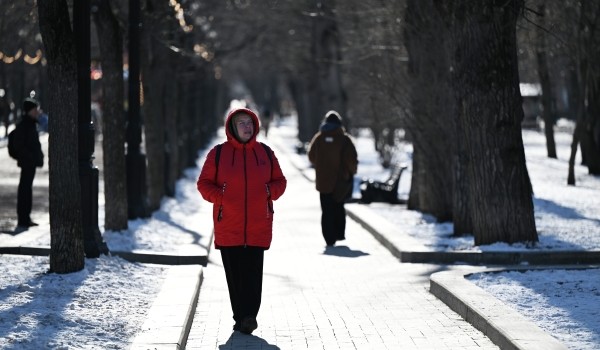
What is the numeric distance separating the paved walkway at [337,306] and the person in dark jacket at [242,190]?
0.53 m

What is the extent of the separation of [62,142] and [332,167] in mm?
6063

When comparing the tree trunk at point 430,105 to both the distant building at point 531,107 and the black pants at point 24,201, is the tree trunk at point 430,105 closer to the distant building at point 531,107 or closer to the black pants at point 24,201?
the black pants at point 24,201

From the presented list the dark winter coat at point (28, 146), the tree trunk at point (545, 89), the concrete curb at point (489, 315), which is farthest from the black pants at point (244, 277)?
the tree trunk at point (545, 89)

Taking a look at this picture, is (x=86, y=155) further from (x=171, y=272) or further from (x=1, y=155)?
(x=1, y=155)

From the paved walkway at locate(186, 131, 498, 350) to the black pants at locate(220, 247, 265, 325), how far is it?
0.22 m

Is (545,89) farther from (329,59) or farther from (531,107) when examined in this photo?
(531,107)

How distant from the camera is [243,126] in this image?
9.80 meters

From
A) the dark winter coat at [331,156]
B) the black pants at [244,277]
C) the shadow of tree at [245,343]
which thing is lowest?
the shadow of tree at [245,343]

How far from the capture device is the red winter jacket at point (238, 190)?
9.91m

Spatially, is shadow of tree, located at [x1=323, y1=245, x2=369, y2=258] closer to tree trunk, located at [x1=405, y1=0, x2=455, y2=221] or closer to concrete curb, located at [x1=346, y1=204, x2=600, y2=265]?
concrete curb, located at [x1=346, y1=204, x2=600, y2=265]

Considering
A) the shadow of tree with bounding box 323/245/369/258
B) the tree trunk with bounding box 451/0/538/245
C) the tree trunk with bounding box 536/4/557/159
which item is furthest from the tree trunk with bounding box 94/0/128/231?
the tree trunk with bounding box 536/4/557/159

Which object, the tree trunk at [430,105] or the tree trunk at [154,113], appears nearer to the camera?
the tree trunk at [430,105]

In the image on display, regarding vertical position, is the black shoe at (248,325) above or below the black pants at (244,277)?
below

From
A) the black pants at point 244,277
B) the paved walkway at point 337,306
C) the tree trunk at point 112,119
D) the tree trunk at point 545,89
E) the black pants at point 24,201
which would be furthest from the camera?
the tree trunk at point 545,89
